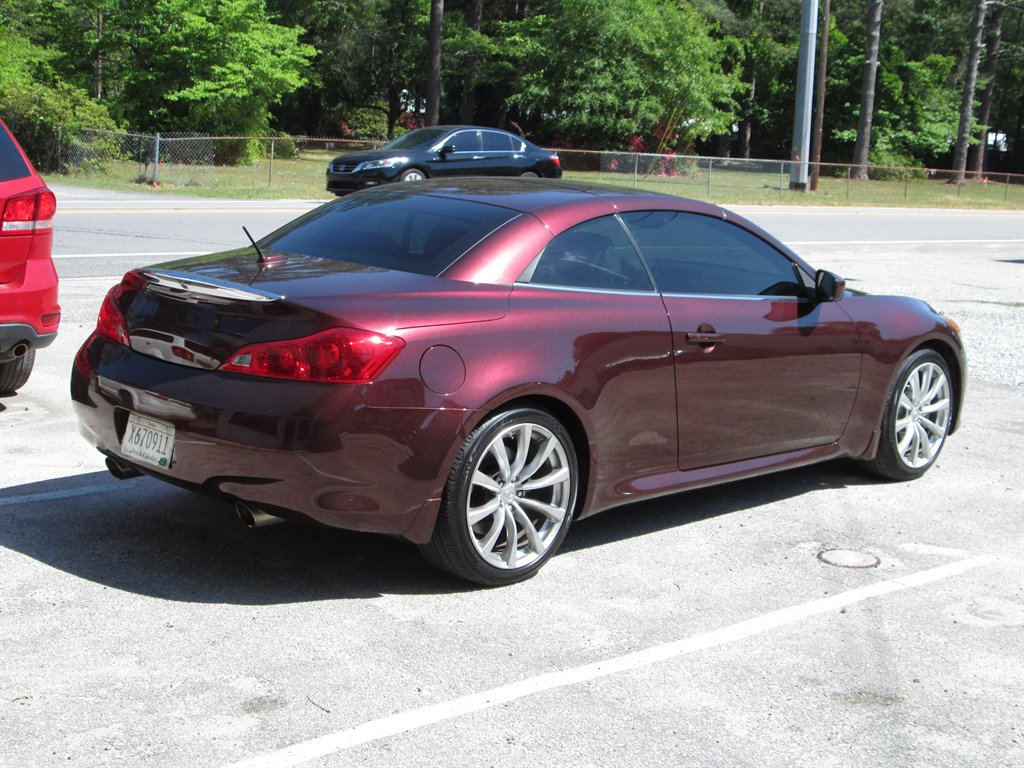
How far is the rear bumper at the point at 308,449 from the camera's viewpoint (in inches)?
167

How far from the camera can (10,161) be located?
661 cm

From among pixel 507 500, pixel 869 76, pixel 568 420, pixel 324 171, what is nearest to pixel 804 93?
pixel 869 76

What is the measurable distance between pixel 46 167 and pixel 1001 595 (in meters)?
29.4

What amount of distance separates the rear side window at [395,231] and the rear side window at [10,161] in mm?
1887

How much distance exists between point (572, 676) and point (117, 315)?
232cm

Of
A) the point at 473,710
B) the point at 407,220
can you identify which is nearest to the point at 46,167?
the point at 407,220

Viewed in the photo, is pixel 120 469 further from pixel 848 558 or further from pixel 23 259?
→ pixel 848 558

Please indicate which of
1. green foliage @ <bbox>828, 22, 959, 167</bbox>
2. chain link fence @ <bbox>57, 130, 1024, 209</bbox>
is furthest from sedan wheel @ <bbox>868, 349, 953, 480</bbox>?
green foliage @ <bbox>828, 22, 959, 167</bbox>

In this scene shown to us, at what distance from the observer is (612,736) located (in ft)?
11.7

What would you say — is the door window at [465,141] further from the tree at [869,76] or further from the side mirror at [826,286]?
the tree at [869,76]

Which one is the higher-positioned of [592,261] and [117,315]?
[592,261]

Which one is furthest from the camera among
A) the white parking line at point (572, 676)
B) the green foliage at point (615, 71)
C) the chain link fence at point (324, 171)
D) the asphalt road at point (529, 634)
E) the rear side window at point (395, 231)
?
the green foliage at point (615, 71)

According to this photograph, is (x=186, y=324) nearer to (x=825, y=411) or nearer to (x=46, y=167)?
(x=825, y=411)

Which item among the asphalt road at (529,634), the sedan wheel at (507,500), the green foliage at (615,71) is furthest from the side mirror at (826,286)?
the green foliage at (615,71)
